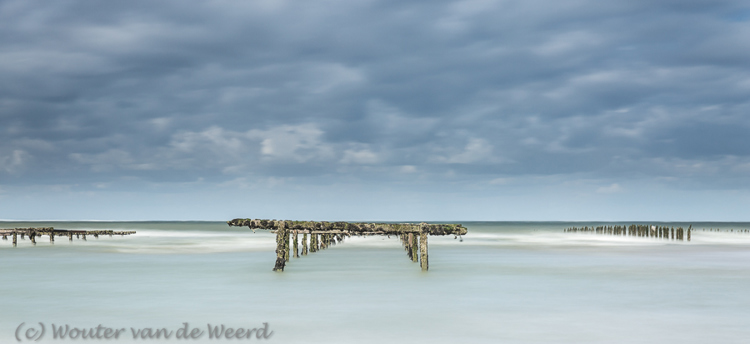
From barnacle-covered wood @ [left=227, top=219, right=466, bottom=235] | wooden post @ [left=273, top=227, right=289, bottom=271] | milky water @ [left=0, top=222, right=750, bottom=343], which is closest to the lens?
milky water @ [left=0, top=222, right=750, bottom=343]

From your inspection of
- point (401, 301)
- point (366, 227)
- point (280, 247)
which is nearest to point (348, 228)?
point (366, 227)

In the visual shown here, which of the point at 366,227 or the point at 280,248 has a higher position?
the point at 366,227

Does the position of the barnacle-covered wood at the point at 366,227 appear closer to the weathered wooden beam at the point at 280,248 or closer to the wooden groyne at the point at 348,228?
the wooden groyne at the point at 348,228

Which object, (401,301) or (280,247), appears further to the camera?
(280,247)

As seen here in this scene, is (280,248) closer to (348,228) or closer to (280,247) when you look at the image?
(280,247)

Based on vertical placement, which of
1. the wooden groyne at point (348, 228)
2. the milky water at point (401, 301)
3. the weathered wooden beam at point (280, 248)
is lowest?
the milky water at point (401, 301)

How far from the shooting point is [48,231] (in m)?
40.9

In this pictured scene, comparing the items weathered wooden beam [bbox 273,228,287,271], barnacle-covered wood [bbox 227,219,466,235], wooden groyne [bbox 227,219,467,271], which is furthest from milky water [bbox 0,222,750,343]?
barnacle-covered wood [bbox 227,219,466,235]

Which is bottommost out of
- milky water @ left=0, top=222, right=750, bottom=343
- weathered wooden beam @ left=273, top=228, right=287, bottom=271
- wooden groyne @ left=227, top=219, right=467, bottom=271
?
milky water @ left=0, top=222, right=750, bottom=343

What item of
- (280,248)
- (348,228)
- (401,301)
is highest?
(348,228)

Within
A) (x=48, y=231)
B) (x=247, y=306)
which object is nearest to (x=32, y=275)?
(x=247, y=306)

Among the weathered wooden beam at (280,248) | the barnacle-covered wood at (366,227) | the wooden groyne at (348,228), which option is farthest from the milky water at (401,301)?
the barnacle-covered wood at (366,227)

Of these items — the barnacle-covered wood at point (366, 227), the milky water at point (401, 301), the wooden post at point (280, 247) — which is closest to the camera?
the milky water at point (401, 301)

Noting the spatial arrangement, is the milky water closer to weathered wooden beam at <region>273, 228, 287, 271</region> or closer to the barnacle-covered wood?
weathered wooden beam at <region>273, 228, 287, 271</region>
